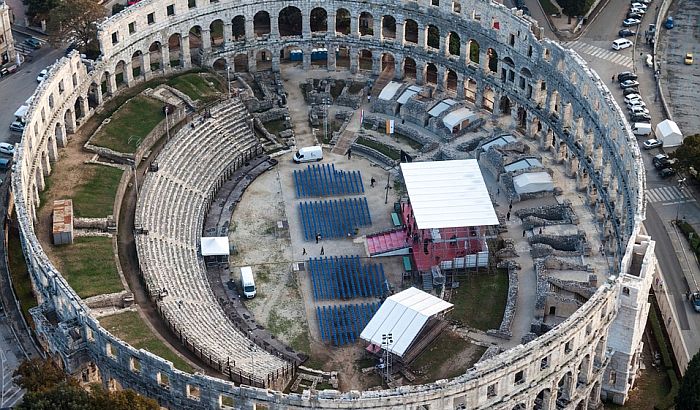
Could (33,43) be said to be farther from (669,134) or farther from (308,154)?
(669,134)

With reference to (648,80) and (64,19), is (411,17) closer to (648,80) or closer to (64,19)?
(648,80)

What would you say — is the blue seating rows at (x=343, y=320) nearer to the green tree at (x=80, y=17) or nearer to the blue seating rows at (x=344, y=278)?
the blue seating rows at (x=344, y=278)

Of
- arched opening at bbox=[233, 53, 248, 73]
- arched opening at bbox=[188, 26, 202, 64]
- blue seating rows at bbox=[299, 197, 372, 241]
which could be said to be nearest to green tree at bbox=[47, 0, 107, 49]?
arched opening at bbox=[188, 26, 202, 64]

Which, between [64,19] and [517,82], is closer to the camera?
[517,82]

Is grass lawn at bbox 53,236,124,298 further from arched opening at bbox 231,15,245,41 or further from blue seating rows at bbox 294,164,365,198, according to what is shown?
arched opening at bbox 231,15,245,41

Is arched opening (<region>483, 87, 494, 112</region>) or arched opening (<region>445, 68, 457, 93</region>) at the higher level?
arched opening (<region>445, 68, 457, 93</region>)

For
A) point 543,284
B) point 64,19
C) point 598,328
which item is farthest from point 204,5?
point 598,328

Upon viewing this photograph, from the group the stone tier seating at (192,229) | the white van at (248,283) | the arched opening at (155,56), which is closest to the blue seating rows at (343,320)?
the white van at (248,283)
